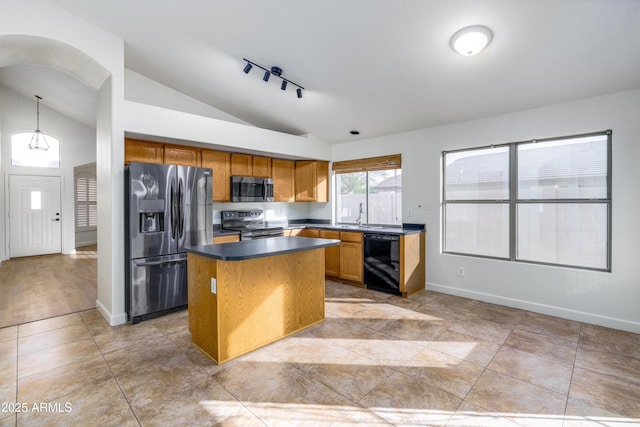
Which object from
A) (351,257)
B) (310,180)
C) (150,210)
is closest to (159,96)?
(150,210)

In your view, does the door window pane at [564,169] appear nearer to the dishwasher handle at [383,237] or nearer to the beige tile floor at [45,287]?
the dishwasher handle at [383,237]

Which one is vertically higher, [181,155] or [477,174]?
[181,155]

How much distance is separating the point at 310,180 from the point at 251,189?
1181 millimetres

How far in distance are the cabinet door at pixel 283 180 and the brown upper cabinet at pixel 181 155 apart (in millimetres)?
1360

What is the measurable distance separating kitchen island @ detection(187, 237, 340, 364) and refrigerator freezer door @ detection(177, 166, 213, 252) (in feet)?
3.12

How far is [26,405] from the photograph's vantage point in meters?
1.98

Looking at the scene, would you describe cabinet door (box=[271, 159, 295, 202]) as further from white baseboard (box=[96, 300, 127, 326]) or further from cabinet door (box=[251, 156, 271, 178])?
white baseboard (box=[96, 300, 127, 326])

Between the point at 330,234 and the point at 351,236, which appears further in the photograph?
the point at 330,234

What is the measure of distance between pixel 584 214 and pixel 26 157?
33.7 ft

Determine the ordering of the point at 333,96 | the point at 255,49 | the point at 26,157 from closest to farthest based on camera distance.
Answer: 1. the point at 255,49
2. the point at 333,96
3. the point at 26,157

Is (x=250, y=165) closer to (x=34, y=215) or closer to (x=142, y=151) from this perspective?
(x=142, y=151)

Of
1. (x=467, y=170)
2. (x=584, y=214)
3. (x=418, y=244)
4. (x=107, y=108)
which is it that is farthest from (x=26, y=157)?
(x=584, y=214)

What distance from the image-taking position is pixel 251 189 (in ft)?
16.4

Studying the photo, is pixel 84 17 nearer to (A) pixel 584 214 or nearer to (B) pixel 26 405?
(B) pixel 26 405
